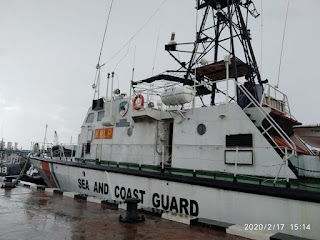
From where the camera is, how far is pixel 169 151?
915cm

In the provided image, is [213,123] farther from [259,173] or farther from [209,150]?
[259,173]

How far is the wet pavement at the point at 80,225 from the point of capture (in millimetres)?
4531

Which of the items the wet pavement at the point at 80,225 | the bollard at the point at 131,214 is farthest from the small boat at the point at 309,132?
the bollard at the point at 131,214

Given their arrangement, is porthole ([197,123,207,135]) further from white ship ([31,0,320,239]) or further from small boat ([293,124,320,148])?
small boat ([293,124,320,148])

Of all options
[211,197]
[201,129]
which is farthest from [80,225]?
[201,129]

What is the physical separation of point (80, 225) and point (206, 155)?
3.94 metres

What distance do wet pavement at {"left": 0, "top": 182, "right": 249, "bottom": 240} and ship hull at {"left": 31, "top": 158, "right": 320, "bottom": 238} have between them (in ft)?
3.63

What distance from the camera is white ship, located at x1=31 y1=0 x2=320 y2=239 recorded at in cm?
559

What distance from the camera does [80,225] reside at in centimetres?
518

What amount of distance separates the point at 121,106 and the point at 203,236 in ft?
21.4

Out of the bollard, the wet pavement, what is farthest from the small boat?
the bollard

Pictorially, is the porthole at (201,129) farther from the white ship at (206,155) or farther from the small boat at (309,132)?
the small boat at (309,132)

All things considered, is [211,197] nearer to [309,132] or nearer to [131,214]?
[131,214]

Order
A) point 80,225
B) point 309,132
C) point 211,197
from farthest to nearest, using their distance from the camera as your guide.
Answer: point 211,197
point 309,132
point 80,225
